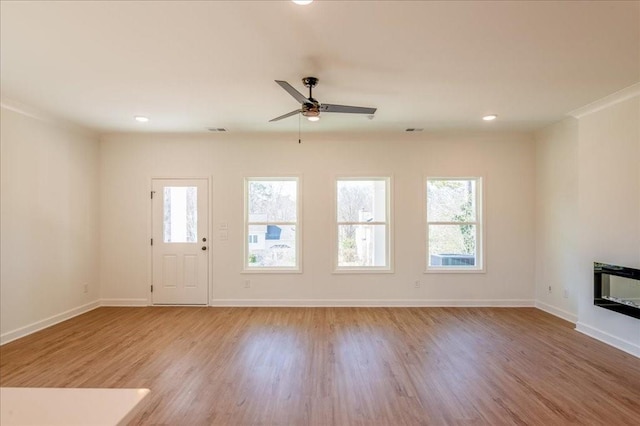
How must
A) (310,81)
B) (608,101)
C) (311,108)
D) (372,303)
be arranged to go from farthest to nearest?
1. (372,303)
2. (608,101)
3. (310,81)
4. (311,108)

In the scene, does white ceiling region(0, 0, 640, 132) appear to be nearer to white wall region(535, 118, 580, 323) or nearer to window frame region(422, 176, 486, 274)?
white wall region(535, 118, 580, 323)

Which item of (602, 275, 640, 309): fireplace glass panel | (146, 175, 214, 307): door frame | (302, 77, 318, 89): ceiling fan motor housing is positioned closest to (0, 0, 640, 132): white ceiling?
(302, 77, 318, 89): ceiling fan motor housing

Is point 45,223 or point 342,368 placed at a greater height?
point 45,223

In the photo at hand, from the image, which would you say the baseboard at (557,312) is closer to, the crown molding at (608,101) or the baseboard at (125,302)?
the crown molding at (608,101)

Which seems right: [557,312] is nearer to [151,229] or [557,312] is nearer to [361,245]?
[361,245]

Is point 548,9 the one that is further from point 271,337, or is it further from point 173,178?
point 173,178

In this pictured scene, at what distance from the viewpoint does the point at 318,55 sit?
268cm

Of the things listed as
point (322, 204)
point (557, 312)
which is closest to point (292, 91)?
point (322, 204)

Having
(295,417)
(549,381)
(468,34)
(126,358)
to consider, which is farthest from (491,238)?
(126,358)

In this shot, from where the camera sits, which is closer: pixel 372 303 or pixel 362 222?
pixel 372 303

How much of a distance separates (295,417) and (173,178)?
4.27 meters

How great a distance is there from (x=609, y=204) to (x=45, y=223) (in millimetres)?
6976

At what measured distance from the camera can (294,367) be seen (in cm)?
312

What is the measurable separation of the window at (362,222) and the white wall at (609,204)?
8.44 feet
